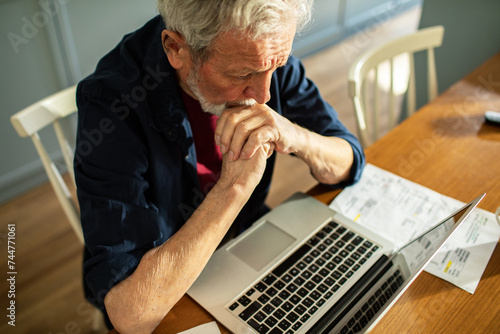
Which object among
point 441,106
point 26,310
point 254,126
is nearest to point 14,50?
point 26,310

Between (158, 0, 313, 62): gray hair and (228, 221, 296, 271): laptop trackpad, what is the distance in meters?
0.42

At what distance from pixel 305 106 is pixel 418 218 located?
16.7 inches

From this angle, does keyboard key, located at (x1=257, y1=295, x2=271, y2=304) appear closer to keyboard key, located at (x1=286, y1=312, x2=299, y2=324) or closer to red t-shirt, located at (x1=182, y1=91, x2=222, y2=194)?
keyboard key, located at (x1=286, y1=312, x2=299, y2=324)

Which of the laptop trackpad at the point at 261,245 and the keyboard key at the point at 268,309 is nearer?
the keyboard key at the point at 268,309

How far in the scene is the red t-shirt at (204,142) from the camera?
1.10m

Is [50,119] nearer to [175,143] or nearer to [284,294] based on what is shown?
[175,143]

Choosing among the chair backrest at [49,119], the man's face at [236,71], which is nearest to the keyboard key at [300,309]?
the man's face at [236,71]

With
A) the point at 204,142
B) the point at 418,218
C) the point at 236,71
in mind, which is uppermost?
the point at 236,71

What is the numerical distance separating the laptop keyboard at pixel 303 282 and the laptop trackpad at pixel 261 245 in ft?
0.12

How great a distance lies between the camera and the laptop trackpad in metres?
0.96

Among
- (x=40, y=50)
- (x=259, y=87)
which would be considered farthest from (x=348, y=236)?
(x=40, y=50)

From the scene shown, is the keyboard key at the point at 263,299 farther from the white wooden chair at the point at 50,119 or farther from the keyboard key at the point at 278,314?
the white wooden chair at the point at 50,119

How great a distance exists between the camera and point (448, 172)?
1207 millimetres

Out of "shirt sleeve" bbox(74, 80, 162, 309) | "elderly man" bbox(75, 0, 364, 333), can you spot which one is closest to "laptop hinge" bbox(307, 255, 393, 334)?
"elderly man" bbox(75, 0, 364, 333)
